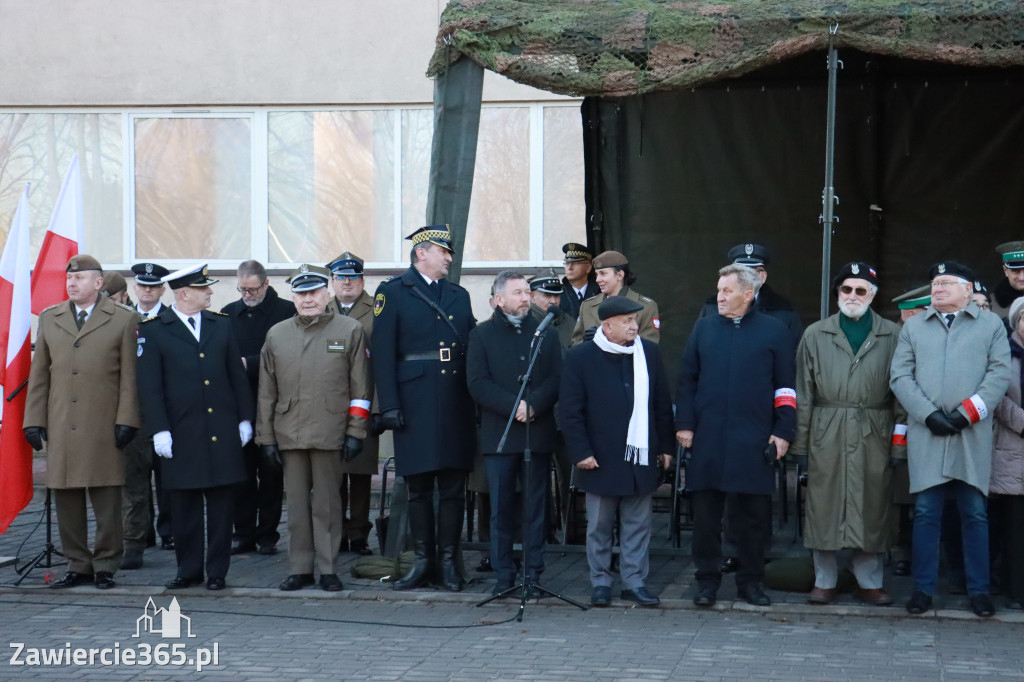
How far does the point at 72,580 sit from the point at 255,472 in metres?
1.65

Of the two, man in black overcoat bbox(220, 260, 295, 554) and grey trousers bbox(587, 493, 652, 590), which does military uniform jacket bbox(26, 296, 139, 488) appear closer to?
man in black overcoat bbox(220, 260, 295, 554)

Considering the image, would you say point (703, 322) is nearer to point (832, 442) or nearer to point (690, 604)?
point (832, 442)

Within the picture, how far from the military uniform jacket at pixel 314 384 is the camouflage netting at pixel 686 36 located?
1.82 metres

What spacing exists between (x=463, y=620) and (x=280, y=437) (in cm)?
172

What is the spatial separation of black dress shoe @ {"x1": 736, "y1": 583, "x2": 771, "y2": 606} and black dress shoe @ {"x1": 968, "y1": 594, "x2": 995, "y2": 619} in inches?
43.4

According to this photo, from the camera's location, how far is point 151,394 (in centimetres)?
802

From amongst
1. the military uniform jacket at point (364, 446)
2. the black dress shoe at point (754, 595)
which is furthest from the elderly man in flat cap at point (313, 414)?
the black dress shoe at point (754, 595)

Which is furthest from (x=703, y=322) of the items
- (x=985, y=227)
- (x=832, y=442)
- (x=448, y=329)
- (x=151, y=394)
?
(x=985, y=227)

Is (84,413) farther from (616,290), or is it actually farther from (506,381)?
(616,290)

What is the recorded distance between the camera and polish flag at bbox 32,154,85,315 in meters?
8.80

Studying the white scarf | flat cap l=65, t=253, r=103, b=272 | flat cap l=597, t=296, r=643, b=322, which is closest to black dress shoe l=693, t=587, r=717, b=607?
the white scarf

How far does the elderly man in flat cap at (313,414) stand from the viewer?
8062 mm

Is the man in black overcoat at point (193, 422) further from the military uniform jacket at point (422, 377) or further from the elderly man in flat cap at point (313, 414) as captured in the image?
the military uniform jacket at point (422, 377)

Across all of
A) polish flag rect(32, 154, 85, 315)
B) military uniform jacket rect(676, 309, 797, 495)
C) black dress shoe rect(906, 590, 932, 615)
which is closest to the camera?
black dress shoe rect(906, 590, 932, 615)
